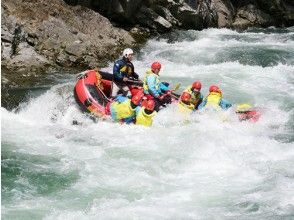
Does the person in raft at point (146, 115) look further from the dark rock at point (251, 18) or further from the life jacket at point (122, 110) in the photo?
the dark rock at point (251, 18)

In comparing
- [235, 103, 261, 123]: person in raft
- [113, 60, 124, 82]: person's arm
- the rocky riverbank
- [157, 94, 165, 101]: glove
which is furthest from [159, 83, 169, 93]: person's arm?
the rocky riverbank

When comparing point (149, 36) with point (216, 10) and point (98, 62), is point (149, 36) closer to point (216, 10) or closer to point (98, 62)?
point (98, 62)

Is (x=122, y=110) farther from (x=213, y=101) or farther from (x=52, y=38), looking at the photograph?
(x=52, y=38)

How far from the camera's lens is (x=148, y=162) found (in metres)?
9.73

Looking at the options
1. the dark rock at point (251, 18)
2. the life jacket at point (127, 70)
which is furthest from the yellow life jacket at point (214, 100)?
the dark rock at point (251, 18)

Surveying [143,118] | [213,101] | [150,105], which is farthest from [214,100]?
[143,118]

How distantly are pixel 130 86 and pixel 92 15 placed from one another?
21.6 ft

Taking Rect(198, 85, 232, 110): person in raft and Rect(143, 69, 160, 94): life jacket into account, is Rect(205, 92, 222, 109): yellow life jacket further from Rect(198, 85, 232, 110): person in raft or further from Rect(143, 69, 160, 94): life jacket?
Rect(143, 69, 160, 94): life jacket

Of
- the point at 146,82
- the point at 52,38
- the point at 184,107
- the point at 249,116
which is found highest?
the point at 52,38

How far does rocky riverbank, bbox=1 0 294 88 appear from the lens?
50.1ft

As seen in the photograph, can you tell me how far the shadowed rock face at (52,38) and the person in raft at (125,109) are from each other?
13.2 ft

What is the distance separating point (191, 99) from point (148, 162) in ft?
8.39

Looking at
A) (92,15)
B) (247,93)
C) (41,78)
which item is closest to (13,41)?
(41,78)

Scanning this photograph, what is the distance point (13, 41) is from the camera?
15.3 m
